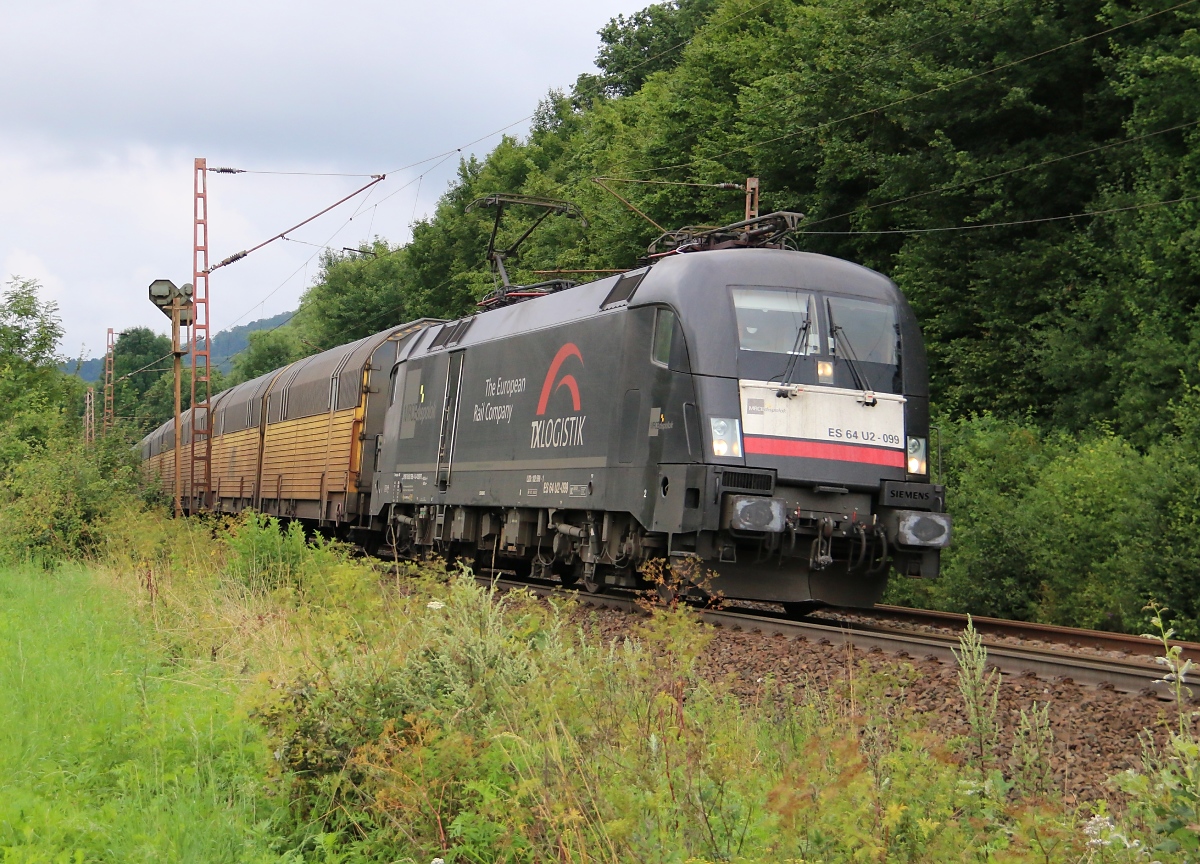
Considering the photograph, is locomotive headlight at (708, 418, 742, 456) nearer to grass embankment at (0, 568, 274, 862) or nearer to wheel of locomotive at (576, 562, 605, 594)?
wheel of locomotive at (576, 562, 605, 594)

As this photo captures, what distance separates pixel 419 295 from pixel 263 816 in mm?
60627

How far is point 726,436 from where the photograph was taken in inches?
433

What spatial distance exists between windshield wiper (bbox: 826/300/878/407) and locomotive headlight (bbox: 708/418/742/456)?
4.59 ft

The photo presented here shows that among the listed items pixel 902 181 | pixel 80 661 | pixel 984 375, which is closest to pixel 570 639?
pixel 80 661

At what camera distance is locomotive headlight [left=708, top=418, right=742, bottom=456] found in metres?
10.9

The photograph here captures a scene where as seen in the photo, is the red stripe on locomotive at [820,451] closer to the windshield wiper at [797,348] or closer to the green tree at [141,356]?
the windshield wiper at [797,348]

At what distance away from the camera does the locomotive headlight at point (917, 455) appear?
38.9ft

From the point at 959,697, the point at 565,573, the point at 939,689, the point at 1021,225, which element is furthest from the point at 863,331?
the point at 1021,225

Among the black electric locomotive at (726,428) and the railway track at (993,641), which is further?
the black electric locomotive at (726,428)

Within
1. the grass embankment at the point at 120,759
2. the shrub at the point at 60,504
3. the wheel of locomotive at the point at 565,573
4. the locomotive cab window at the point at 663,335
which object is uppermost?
the locomotive cab window at the point at 663,335

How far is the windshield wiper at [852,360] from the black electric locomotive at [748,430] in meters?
0.01

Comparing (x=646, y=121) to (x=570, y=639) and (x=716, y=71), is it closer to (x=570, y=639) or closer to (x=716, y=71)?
(x=716, y=71)

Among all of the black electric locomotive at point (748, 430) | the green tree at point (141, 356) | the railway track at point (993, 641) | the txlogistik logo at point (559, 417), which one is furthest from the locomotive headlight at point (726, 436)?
the green tree at point (141, 356)

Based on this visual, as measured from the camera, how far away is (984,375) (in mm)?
25562
